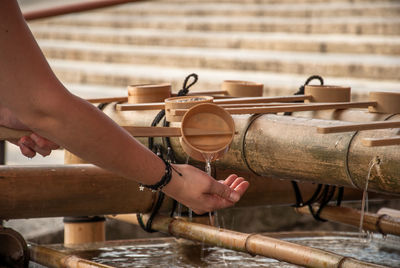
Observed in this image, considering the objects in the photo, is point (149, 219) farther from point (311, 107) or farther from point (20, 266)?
point (311, 107)

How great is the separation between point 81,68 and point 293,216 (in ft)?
13.0

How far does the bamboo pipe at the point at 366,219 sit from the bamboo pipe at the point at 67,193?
589 mm

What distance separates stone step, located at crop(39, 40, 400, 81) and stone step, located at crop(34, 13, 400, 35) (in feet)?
0.74

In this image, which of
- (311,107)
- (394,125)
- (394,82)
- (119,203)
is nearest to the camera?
(394,125)

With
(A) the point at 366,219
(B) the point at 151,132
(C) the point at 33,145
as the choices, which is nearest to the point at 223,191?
(B) the point at 151,132

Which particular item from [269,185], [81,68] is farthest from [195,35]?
[269,185]

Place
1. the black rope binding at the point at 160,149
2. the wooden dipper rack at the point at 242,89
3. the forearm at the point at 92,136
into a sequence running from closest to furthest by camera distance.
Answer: the forearm at the point at 92,136
the black rope binding at the point at 160,149
the wooden dipper rack at the point at 242,89

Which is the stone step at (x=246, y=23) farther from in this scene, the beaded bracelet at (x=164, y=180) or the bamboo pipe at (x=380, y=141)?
the beaded bracelet at (x=164, y=180)

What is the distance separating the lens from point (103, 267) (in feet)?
7.50

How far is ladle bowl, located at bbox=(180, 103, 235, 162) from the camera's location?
6.89 feet

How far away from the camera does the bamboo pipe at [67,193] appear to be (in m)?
2.60

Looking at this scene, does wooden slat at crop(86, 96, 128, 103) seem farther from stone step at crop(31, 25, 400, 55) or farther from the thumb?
stone step at crop(31, 25, 400, 55)

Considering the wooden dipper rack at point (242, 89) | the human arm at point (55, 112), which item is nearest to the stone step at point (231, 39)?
the wooden dipper rack at point (242, 89)

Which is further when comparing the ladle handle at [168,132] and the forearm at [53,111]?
the ladle handle at [168,132]
